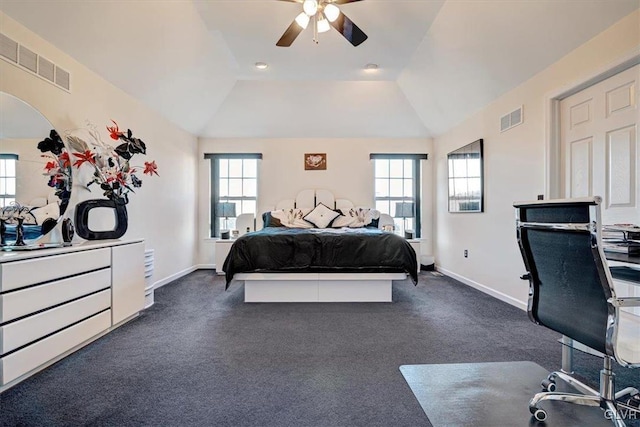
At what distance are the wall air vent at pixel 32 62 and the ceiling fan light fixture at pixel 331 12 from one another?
2.29m

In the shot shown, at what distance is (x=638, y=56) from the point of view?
2160 mm

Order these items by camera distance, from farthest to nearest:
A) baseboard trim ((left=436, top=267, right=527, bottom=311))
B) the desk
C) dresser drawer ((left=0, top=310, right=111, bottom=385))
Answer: baseboard trim ((left=436, top=267, right=527, bottom=311))
dresser drawer ((left=0, top=310, right=111, bottom=385))
the desk

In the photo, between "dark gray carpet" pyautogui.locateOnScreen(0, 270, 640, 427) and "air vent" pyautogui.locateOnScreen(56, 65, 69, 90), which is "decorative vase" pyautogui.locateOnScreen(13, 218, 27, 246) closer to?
"dark gray carpet" pyautogui.locateOnScreen(0, 270, 640, 427)

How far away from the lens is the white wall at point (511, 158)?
246 cm

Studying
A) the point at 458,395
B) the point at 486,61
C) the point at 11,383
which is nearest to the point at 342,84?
the point at 486,61

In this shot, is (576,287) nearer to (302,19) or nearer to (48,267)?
(302,19)

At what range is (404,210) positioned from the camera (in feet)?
19.0

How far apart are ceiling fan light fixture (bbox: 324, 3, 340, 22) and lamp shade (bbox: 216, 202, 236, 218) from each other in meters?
3.80

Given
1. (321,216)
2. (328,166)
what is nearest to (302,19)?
(321,216)

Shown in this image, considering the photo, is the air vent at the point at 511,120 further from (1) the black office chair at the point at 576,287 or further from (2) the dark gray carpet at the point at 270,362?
(1) the black office chair at the point at 576,287

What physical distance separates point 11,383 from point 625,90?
4.47 metres

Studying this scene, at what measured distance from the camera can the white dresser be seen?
1.81m

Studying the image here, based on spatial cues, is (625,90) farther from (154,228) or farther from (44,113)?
(154,228)

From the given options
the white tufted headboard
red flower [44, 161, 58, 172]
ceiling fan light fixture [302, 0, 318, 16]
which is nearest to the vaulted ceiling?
ceiling fan light fixture [302, 0, 318, 16]
